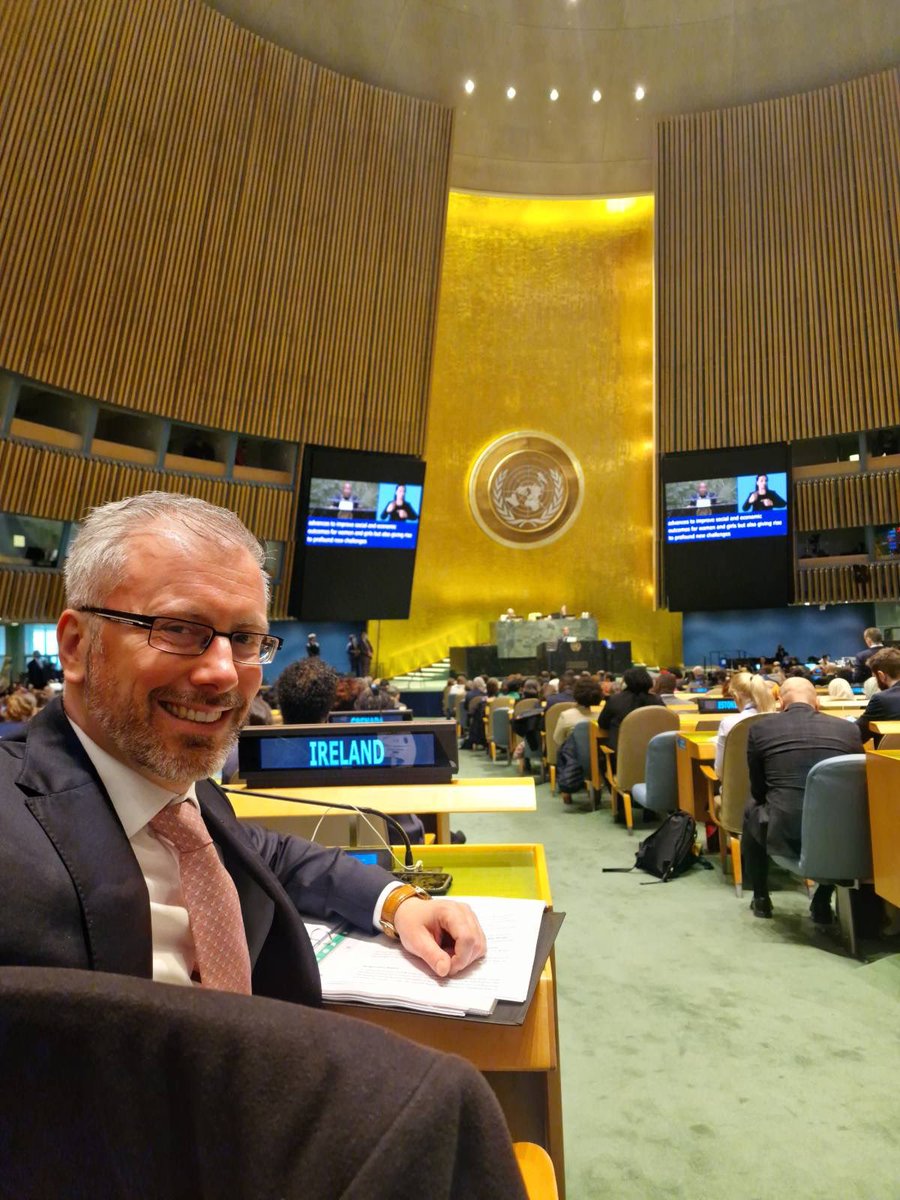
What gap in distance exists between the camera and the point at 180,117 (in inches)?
435

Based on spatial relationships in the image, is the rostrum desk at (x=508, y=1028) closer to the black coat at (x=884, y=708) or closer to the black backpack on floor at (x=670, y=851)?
the black backpack on floor at (x=670, y=851)

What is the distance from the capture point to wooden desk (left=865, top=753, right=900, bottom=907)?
109 inches

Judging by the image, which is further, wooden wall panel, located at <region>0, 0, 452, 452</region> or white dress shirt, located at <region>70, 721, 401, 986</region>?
wooden wall panel, located at <region>0, 0, 452, 452</region>

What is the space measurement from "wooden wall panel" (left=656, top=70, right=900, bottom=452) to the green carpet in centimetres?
1178

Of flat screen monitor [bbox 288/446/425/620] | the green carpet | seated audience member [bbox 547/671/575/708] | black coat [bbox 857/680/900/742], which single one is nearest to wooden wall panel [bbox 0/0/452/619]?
flat screen monitor [bbox 288/446/425/620]

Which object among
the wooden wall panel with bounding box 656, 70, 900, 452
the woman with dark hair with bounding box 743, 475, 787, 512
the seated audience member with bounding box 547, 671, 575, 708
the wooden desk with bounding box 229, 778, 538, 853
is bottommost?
the wooden desk with bounding box 229, 778, 538, 853

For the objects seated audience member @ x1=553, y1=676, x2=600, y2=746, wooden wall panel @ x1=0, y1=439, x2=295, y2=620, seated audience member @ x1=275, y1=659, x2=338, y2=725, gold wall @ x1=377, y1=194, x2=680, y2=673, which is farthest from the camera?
gold wall @ x1=377, y1=194, x2=680, y2=673

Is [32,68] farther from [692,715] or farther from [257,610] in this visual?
[257,610]

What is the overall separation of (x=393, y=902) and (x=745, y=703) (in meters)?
3.77

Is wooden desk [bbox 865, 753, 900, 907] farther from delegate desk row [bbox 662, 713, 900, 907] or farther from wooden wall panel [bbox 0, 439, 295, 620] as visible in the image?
wooden wall panel [bbox 0, 439, 295, 620]

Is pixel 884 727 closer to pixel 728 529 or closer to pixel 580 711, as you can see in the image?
pixel 580 711

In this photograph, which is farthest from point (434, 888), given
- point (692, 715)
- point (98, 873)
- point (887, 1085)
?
point (692, 715)

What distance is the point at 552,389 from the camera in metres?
17.5

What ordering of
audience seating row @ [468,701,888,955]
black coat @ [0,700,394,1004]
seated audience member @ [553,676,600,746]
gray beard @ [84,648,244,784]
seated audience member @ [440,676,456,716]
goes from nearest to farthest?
black coat @ [0,700,394,1004], gray beard @ [84,648,244,784], audience seating row @ [468,701,888,955], seated audience member @ [553,676,600,746], seated audience member @ [440,676,456,716]
